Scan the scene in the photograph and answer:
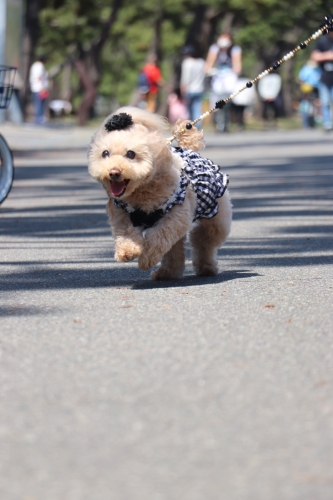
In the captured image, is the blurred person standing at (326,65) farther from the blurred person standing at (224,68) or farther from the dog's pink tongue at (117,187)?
the dog's pink tongue at (117,187)

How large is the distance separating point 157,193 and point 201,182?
0.46 meters

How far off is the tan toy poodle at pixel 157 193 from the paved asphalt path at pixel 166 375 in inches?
8.7

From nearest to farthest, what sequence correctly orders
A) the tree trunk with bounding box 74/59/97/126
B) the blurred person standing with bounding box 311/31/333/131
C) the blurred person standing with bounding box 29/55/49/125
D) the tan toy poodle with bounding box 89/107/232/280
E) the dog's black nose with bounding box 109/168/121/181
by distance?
1. the dog's black nose with bounding box 109/168/121/181
2. the tan toy poodle with bounding box 89/107/232/280
3. the blurred person standing with bounding box 311/31/333/131
4. the tree trunk with bounding box 74/59/97/126
5. the blurred person standing with bounding box 29/55/49/125

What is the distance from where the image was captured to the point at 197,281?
652cm

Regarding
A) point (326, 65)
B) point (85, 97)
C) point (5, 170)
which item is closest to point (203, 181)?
point (5, 170)

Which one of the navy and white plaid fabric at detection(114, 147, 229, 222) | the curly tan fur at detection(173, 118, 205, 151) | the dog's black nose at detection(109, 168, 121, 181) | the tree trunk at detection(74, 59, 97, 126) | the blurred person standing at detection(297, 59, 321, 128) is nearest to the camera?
the dog's black nose at detection(109, 168, 121, 181)

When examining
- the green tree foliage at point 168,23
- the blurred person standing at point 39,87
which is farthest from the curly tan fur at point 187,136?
the green tree foliage at point 168,23

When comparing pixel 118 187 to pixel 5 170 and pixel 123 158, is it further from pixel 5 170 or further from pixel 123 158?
pixel 5 170

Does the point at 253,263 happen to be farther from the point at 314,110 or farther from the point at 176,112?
the point at 314,110

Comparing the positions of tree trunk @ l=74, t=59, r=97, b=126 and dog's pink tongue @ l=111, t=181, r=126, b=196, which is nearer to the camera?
dog's pink tongue @ l=111, t=181, r=126, b=196

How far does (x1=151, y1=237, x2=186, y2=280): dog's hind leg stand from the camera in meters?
6.48

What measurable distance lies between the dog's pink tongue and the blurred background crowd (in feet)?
51.9

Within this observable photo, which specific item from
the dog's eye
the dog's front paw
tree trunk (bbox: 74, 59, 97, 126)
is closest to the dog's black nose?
the dog's eye

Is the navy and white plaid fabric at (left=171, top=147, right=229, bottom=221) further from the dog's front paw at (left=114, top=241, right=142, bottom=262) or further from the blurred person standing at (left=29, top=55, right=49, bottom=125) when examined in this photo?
the blurred person standing at (left=29, top=55, right=49, bottom=125)
